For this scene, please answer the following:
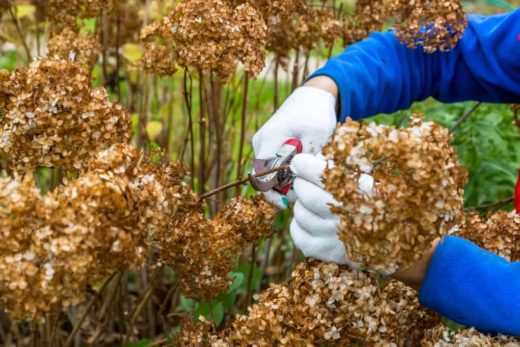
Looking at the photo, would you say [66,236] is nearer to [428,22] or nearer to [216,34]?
[216,34]

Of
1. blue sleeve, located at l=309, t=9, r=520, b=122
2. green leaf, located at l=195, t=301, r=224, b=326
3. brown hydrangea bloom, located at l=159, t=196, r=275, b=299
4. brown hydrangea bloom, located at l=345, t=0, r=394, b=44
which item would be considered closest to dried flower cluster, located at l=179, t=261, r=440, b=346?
brown hydrangea bloom, located at l=159, t=196, r=275, b=299

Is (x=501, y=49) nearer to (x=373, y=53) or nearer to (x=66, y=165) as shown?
(x=373, y=53)

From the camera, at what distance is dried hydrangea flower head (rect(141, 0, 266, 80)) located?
1.36m

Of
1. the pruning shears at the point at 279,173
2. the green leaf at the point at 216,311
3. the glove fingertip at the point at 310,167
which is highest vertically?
the glove fingertip at the point at 310,167

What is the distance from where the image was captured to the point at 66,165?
119 cm

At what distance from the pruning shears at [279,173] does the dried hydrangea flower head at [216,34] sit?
0.17m

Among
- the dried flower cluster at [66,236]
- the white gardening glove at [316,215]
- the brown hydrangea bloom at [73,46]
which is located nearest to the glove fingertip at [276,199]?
the white gardening glove at [316,215]

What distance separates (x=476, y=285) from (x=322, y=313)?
29 centimetres

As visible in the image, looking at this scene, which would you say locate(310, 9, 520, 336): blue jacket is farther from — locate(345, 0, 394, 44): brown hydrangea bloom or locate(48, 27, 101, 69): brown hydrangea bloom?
locate(48, 27, 101, 69): brown hydrangea bloom

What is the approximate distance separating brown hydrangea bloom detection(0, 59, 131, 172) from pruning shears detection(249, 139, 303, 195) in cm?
29

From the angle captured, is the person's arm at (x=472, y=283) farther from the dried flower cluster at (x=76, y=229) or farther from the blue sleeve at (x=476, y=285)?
the dried flower cluster at (x=76, y=229)

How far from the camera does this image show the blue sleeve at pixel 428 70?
1.77m

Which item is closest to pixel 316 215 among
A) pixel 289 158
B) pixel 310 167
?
pixel 310 167

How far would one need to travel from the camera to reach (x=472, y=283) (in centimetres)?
124
